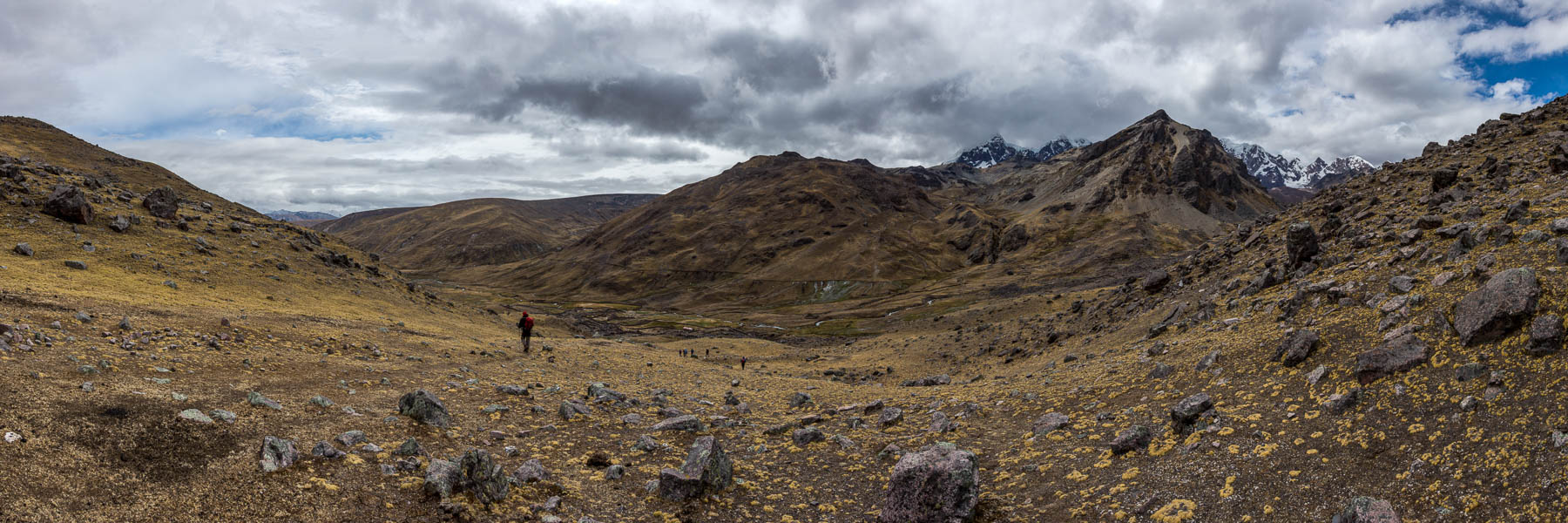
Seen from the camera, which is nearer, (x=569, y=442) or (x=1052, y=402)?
(x=569, y=442)

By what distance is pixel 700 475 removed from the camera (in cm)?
1573

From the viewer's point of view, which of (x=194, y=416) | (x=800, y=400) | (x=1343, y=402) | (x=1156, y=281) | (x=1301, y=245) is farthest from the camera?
(x=1156, y=281)

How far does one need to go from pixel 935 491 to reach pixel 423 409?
1513cm

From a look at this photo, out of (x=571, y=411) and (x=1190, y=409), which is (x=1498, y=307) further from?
(x=571, y=411)

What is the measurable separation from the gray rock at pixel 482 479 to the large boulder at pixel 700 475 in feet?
12.9

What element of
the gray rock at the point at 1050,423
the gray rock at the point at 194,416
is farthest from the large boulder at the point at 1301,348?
the gray rock at the point at 194,416

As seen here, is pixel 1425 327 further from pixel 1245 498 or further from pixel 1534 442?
pixel 1245 498

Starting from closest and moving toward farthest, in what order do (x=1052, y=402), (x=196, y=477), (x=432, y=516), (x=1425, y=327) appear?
(x=196, y=477)
(x=432, y=516)
(x=1425, y=327)
(x=1052, y=402)

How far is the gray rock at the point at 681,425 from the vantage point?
70.7ft

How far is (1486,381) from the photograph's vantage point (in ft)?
40.5

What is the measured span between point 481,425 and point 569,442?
293cm

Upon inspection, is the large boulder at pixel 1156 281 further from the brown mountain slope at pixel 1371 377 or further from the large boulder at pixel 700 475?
the large boulder at pixel 700 475

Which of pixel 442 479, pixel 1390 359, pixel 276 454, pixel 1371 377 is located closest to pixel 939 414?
pixel 1371 377

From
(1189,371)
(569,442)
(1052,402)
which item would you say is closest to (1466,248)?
(1189,371)
